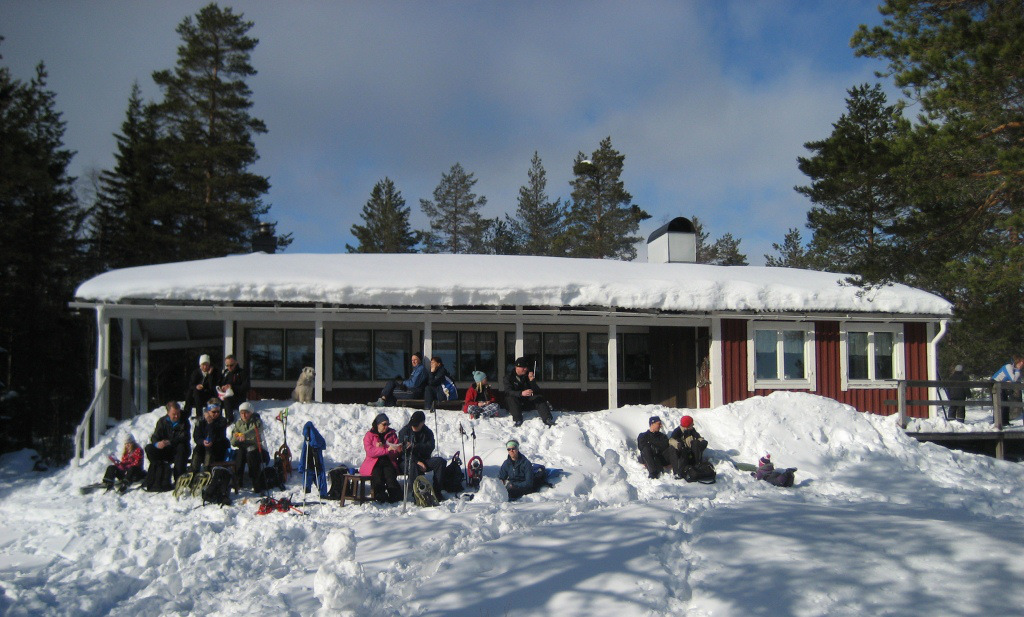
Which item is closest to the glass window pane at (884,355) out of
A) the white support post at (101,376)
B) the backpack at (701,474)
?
the backpack at (701,474)

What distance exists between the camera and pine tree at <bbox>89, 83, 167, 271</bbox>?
25891 mm

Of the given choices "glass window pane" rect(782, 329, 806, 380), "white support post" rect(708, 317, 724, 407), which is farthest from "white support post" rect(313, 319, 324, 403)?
"glass window pane" rect(782, 329, 806, 380)

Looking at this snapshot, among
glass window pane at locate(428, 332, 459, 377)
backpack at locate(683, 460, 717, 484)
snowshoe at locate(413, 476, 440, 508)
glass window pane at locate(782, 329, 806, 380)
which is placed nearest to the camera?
snowshoe at locate(413, 476, 440, 508)

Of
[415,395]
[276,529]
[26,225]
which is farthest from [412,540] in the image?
[26,225]

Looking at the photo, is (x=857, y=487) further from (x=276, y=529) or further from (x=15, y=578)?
(x=15, y=578)

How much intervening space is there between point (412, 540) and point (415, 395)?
5.45 m

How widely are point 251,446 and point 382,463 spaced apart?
1.95m

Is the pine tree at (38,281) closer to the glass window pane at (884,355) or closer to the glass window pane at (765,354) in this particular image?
the glass window pane at (765,354)

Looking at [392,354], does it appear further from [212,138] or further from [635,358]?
[212,138]

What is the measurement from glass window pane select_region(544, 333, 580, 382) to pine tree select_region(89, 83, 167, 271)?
15928 mm

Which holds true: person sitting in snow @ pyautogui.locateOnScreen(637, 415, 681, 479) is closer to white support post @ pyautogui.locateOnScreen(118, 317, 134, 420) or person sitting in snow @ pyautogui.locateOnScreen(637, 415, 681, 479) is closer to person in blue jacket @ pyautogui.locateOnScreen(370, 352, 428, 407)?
person in blue jacket @ pyautogui.locateOnScreen(370, 352, 428, 407)

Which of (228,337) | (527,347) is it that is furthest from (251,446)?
(527,347)

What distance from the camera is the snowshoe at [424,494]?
9219 millimetres

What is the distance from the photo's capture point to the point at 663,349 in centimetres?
1636
